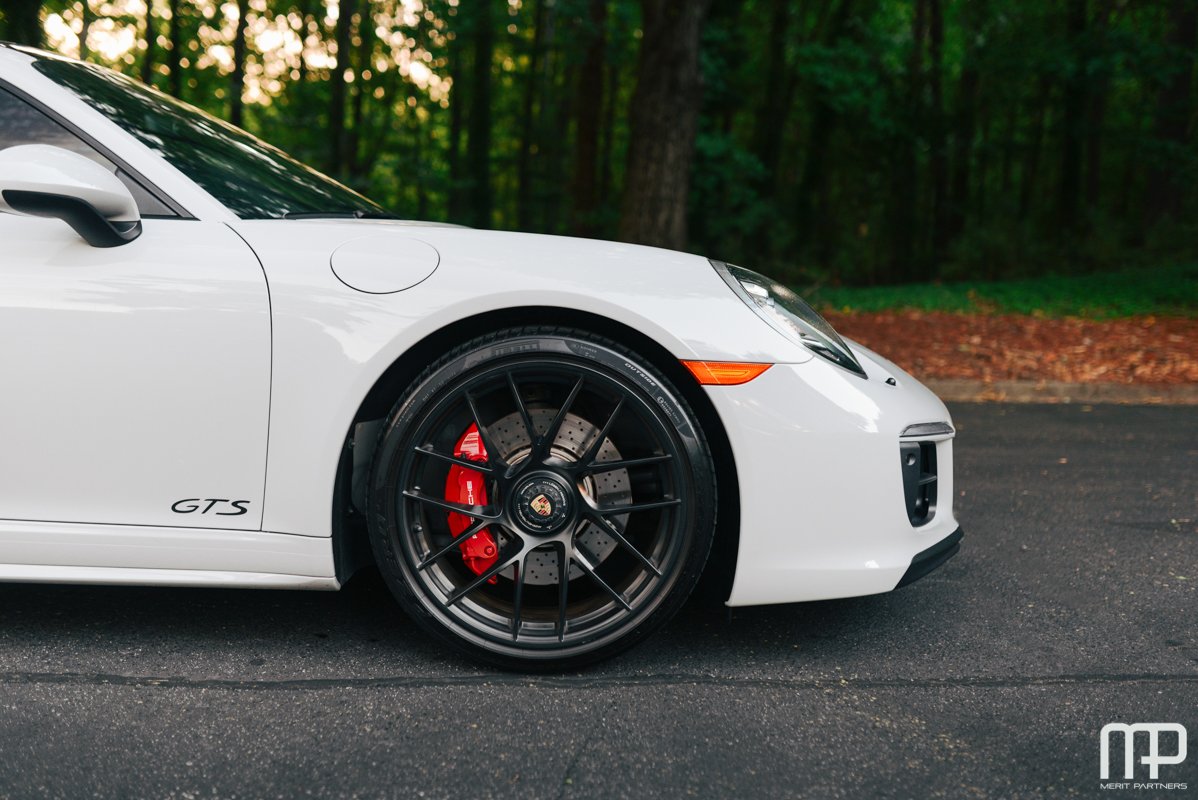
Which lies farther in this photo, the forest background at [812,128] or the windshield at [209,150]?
the forest background at [812,128]

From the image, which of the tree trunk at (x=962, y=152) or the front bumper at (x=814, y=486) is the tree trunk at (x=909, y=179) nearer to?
the tree trunk at (x=962, y=152)

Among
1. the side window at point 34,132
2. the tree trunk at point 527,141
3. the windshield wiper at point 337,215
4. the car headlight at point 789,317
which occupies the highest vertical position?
the side window at point 34,132

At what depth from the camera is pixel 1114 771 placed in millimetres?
1920

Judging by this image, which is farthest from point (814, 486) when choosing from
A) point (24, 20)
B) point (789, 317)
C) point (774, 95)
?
point (774, 95)

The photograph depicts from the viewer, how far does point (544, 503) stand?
2270 millimetres

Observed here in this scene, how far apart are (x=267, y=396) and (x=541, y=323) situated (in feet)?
2.15

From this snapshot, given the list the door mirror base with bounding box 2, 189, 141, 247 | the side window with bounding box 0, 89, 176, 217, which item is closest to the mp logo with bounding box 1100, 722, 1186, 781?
the door mirror base with bounding box 2, 189, 141, 247

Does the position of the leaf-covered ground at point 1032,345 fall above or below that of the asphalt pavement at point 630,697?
below

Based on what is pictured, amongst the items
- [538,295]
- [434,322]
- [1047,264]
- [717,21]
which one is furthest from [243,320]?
[1047,264]

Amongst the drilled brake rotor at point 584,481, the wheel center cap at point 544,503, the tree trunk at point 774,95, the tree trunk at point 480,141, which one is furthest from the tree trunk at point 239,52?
the wheel center cap at point 544,503

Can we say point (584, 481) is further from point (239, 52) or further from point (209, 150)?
point (239, 52)

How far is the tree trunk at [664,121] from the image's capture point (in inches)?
360

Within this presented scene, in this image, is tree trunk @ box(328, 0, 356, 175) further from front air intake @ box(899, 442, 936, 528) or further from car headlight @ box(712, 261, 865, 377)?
front air intake @ box(899, 442, 936, 528)

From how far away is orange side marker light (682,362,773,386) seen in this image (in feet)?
7.40
